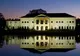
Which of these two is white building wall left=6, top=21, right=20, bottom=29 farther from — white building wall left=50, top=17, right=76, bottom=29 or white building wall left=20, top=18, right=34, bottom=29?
white building wall left=50, top=17, right=76, bottom=29

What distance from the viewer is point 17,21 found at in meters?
62.1

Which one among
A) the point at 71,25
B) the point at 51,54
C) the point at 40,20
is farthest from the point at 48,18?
the point at 51,54

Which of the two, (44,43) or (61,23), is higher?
(44,43)

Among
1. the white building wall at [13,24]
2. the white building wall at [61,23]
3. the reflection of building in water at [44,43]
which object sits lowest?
the white building wall at [13,24]

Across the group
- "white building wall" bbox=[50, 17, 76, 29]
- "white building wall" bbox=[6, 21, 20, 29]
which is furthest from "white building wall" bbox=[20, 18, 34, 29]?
"white building wall" bbox=[50, 17, 76, 29]

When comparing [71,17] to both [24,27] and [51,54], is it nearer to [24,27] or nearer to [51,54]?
[24,27]

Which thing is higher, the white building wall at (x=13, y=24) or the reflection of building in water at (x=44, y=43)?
the reflection of building in water at (x=44, y=43)

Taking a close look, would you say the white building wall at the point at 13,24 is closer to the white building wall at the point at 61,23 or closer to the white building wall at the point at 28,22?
the white building wall at the point at 28,22

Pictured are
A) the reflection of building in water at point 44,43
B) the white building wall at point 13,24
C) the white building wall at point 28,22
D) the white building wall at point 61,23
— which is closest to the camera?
the reflection of building in water at point 44,43

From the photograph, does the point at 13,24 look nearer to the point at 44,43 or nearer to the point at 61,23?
the point at 61,23

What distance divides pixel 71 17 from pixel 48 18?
5.21 metres

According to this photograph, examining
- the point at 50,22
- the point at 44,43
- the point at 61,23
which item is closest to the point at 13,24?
the point at 50,22

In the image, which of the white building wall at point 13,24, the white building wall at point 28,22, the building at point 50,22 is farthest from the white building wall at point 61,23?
the white building wall at point 13,24

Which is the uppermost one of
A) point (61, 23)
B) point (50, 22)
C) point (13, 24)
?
point (50, 22)
